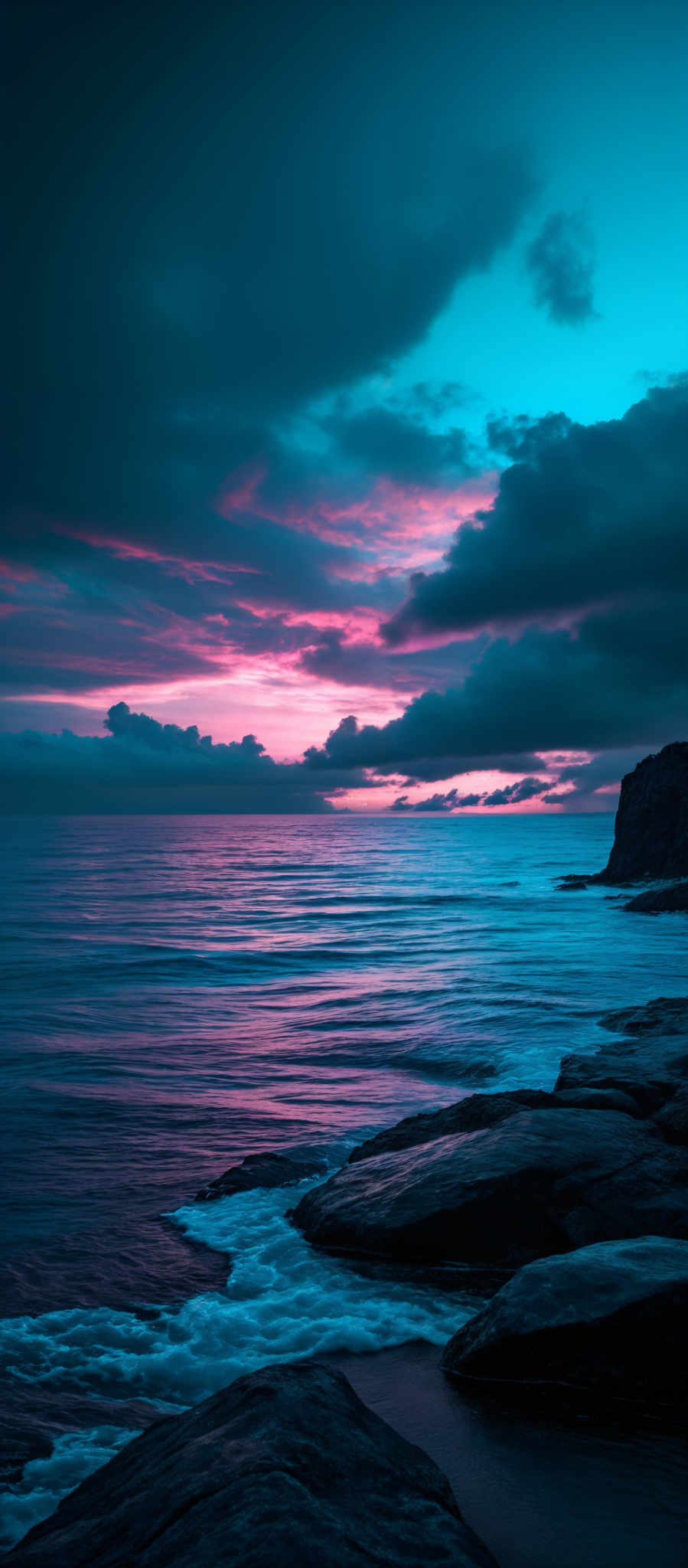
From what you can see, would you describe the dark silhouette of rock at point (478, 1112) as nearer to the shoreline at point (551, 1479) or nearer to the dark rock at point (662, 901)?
the shoreline at point (551, 1479)

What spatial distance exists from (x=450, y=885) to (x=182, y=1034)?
39483 millimetres

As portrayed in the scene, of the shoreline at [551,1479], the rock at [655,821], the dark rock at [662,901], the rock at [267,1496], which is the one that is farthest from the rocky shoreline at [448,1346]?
the rock at [655,821]

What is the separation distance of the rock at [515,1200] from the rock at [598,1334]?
1.53 m

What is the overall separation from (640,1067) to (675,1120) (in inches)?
75.5

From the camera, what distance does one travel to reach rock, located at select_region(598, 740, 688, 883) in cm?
4641

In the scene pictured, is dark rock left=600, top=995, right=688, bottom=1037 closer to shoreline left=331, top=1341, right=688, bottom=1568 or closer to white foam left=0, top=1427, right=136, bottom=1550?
shoreline left=331, top=1341, right=688, bottom=1568

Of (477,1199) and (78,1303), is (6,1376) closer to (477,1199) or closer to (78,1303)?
(78,1303)

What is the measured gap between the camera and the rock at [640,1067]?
860 cm

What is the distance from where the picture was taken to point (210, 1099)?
10.7 metres

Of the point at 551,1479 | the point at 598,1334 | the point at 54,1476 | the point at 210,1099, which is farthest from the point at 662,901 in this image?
the point at 54,1476

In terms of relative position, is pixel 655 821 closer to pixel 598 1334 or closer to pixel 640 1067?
pixel 640 1067

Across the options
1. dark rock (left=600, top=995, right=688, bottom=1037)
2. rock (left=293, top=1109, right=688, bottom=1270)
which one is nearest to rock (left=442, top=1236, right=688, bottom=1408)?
rock (left=293, top=1109, right=688, bottom=1270)

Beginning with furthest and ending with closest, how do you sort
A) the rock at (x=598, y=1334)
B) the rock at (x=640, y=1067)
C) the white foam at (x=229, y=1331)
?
the rock at (x=640, y=1067), the white foam at (x=229, y=1331), the rock at (x=598, y=1334)

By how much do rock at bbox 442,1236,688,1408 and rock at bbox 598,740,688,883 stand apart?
45743 mm
